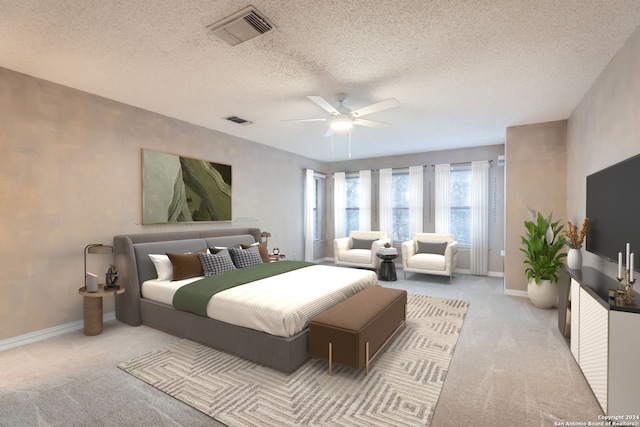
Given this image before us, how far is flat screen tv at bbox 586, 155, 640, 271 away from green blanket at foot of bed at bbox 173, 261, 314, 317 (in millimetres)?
3351

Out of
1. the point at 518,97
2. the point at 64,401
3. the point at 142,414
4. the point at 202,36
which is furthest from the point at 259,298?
the point at 518,97

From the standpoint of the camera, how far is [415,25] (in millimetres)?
2262

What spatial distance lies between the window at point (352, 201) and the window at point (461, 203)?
2.30 metres

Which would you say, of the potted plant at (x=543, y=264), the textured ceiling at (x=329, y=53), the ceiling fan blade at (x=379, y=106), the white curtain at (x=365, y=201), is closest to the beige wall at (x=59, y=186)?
the textured ceiling at (x=329, y=53)

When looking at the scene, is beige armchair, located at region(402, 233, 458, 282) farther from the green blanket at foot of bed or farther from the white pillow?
the white pillow

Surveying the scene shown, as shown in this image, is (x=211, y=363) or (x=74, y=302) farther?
(x=74, y=302)

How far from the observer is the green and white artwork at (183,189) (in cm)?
420

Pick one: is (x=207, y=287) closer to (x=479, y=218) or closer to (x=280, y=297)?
(x=280, y=297)

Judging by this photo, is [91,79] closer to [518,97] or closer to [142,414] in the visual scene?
[142,414]

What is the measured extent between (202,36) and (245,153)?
132 inches

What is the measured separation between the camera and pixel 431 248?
619 centimetres

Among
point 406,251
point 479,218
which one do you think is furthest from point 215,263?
point 479,218

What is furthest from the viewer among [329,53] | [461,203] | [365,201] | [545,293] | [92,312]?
[365,201]

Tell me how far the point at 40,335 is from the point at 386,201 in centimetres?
637
